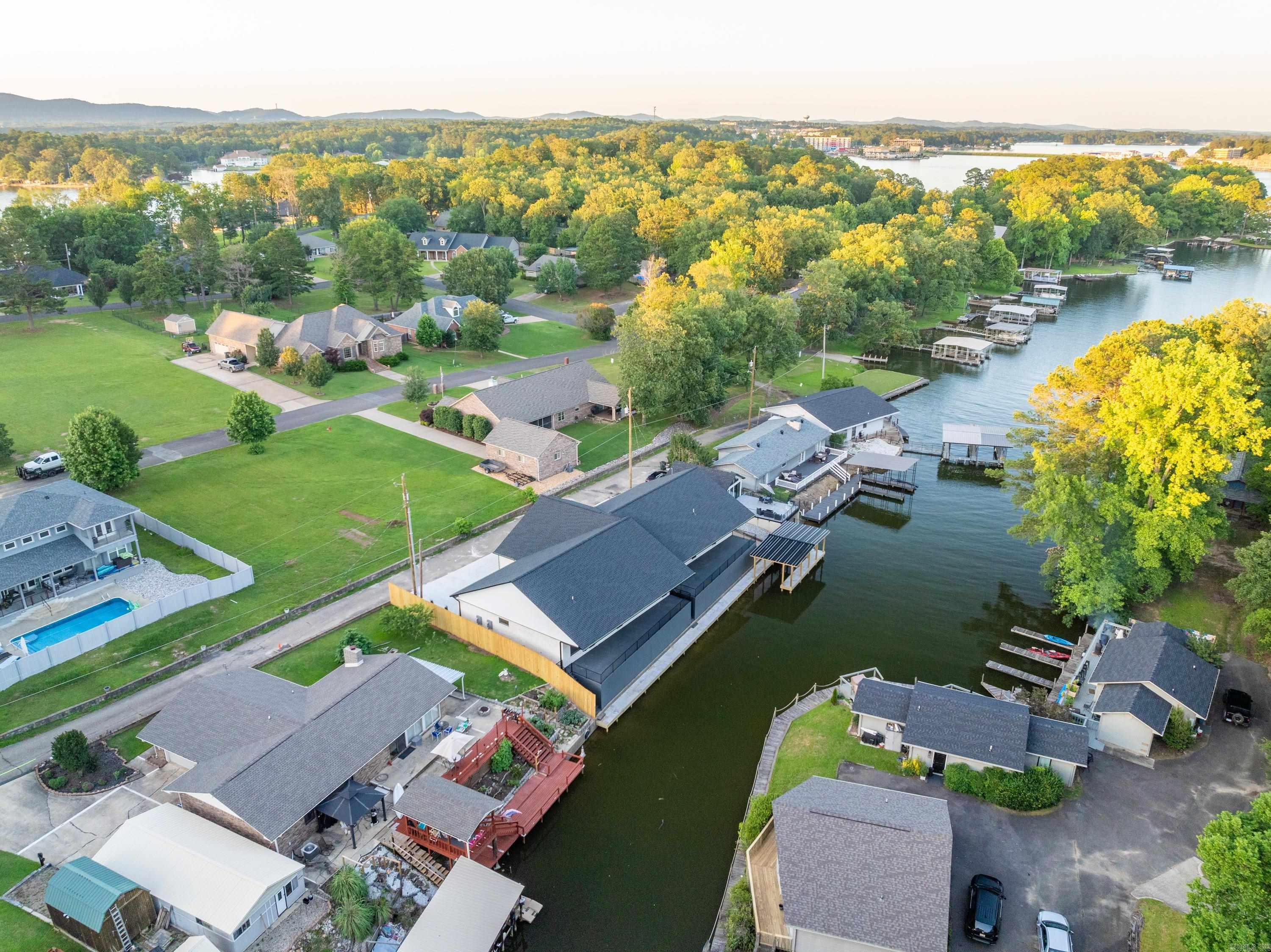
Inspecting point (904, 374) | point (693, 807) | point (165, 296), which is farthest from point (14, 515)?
point (904, 374)

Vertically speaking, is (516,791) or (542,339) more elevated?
(542,339)

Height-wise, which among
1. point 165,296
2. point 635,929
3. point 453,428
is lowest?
point 635,929

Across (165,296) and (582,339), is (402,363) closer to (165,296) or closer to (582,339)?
(582,339)

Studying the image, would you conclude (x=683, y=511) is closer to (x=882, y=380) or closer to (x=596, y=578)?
(x=596, y=578)

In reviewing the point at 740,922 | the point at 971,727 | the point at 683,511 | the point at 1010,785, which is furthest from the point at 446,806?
the point at 683,511

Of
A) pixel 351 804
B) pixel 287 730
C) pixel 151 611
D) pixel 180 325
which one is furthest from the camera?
pixel 180 325

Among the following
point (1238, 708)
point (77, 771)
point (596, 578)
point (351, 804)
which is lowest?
point (1238, 708)

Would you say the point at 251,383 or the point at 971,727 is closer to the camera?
the point at 971,727
